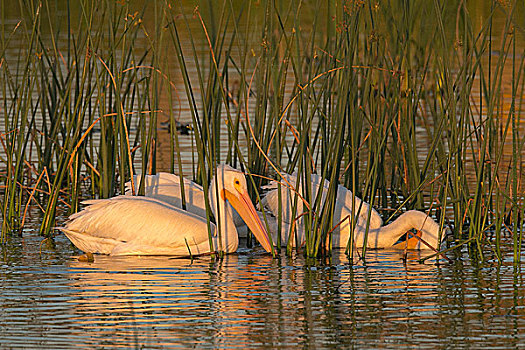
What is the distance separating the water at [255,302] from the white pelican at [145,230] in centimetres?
11

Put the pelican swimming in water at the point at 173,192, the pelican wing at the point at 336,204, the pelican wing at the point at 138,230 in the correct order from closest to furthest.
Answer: the pelican wing at the point at 138,230
the pelican wing at the point at 336,204
the pelican swimming in water at the point at 173,192

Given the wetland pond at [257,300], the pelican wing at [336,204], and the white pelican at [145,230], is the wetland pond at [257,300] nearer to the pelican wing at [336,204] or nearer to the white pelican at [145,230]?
the white pelican at [145,230]

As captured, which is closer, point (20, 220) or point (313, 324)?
point (313, 324)

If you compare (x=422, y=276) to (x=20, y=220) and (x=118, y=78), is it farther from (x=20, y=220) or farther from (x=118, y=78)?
(x=20, y=220)

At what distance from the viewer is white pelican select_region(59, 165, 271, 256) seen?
25.8 ft

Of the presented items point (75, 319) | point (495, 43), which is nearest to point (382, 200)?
point (75, 319)

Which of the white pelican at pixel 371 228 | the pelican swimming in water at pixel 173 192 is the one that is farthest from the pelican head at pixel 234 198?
the pelican swimming in water at pixel 173 192

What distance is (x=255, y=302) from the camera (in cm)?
639

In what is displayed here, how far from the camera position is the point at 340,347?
536 cm

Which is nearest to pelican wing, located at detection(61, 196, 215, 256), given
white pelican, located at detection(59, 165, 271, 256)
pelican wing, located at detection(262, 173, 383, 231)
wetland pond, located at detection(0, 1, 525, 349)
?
white pelican, located at detection(59, 165, 271, 256)

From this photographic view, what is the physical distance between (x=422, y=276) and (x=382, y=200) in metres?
1.98

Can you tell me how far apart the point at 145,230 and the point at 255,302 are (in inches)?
69.0

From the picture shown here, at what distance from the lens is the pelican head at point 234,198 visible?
8.03m

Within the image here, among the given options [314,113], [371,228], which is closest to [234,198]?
[314,113]
